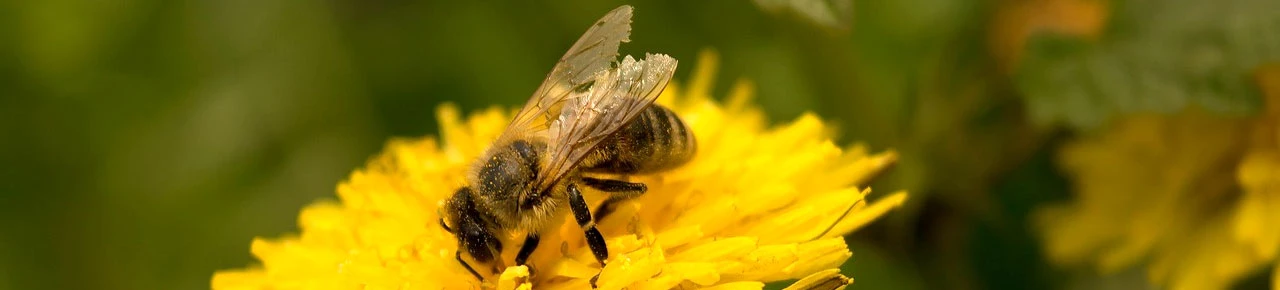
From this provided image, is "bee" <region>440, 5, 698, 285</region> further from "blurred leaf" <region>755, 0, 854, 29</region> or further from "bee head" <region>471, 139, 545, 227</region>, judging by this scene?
"blurred leaf" <region>755, 0, 854, 29</region>

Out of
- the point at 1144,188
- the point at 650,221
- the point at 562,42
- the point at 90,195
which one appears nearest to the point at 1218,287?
the point at 1144,188

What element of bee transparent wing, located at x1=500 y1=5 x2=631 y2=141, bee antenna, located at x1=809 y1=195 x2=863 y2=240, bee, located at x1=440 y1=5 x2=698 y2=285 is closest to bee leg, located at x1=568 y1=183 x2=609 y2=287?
bee, located at x1=440 y1=5 x2=698 y2=285

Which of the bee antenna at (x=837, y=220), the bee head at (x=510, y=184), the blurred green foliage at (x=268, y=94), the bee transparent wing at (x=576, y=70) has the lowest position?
the bee antenna at (x=837, y=220)

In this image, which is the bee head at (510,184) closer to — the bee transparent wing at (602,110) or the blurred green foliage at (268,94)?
the bee transparent wing at (602,110)

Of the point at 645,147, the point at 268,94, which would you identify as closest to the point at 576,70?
the point at 645,147

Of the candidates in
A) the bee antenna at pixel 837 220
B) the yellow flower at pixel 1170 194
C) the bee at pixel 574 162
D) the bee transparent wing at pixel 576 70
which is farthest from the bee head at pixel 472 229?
the yellow flower at pixel 1170 194

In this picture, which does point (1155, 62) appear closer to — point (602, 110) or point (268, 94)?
point (602, 110)
